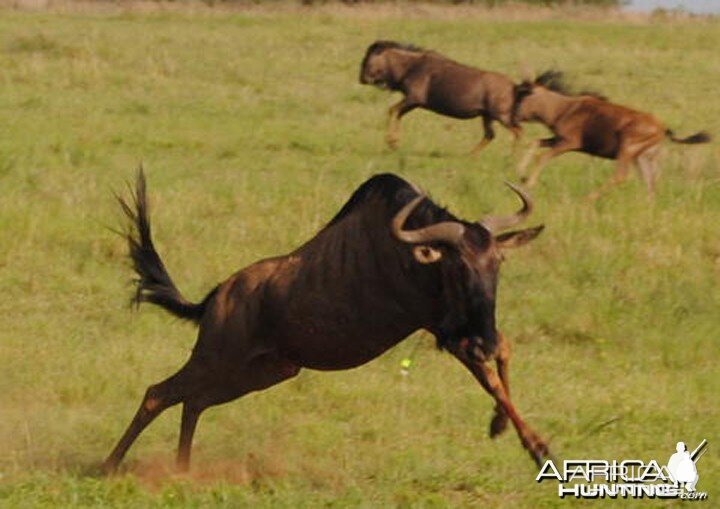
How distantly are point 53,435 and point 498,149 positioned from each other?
37.7 ft

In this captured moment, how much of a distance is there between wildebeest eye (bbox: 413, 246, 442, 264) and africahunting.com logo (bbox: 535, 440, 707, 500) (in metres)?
0.89

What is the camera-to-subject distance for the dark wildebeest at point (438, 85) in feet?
60.6

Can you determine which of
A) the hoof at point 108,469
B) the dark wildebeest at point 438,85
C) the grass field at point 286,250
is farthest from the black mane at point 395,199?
the dark wildebeest at point 438,85

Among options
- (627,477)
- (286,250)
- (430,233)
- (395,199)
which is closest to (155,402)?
(395,199)

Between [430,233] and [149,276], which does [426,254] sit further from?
[149,276]

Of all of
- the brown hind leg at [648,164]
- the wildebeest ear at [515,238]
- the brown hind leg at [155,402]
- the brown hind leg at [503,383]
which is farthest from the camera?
the brown hind leg at [648,164]

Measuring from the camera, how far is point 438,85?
1906cm

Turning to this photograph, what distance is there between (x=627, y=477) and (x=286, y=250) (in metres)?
5.18

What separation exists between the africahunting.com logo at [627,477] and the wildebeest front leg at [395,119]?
10.6 m

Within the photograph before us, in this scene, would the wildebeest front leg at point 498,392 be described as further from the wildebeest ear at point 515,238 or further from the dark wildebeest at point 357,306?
the wildebeest ear at point 515,238

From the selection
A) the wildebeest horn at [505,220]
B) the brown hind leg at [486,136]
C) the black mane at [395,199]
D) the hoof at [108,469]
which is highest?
the black mane at [395,199]

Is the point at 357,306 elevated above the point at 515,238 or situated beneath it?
situated beneath

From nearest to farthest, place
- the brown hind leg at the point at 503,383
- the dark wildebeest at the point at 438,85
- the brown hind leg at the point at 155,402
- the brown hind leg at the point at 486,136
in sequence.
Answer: the brown hind leg at the point at 503,383 < the brown hind leg at the point at 155,402 < the brown hind leg at the point at 486,136 < the dark wildebeest at the point at 438,85

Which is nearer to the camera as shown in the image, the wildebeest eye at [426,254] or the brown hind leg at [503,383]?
the wildebeest eye at [426,254]
